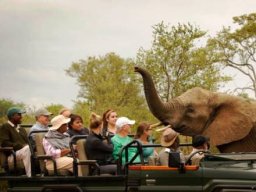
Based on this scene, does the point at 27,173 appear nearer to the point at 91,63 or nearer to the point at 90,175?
the point at 90,175

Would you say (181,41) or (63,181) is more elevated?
(181,41)

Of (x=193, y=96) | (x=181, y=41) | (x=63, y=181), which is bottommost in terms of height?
(x=63, y=181)

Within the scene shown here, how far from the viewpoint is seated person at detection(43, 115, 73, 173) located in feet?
31.6

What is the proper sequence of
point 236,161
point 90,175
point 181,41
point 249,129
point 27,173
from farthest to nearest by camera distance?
1. point 181,41
2. point 249,129
3. point 27,173
4. point 90,175
5. point 236,161

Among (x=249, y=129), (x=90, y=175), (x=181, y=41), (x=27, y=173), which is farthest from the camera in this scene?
(x=181, y=41)

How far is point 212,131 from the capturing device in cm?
1276

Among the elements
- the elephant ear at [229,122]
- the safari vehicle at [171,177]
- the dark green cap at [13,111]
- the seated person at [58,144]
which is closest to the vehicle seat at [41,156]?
the seated person at [58,144]

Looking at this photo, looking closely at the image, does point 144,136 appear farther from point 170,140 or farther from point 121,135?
A: point 170,140

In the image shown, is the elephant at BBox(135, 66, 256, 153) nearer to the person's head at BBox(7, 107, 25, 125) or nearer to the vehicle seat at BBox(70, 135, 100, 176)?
the person's head at BBox(7, 107, 25, 125)

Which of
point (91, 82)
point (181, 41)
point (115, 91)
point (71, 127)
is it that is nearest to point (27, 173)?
point (71, 127)

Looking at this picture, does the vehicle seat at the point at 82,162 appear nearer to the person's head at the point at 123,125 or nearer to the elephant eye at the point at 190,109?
the person's head at the point at 123,125

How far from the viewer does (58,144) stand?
9.77 meters

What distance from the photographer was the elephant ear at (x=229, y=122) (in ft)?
40.7

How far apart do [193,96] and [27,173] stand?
13.4 ft
